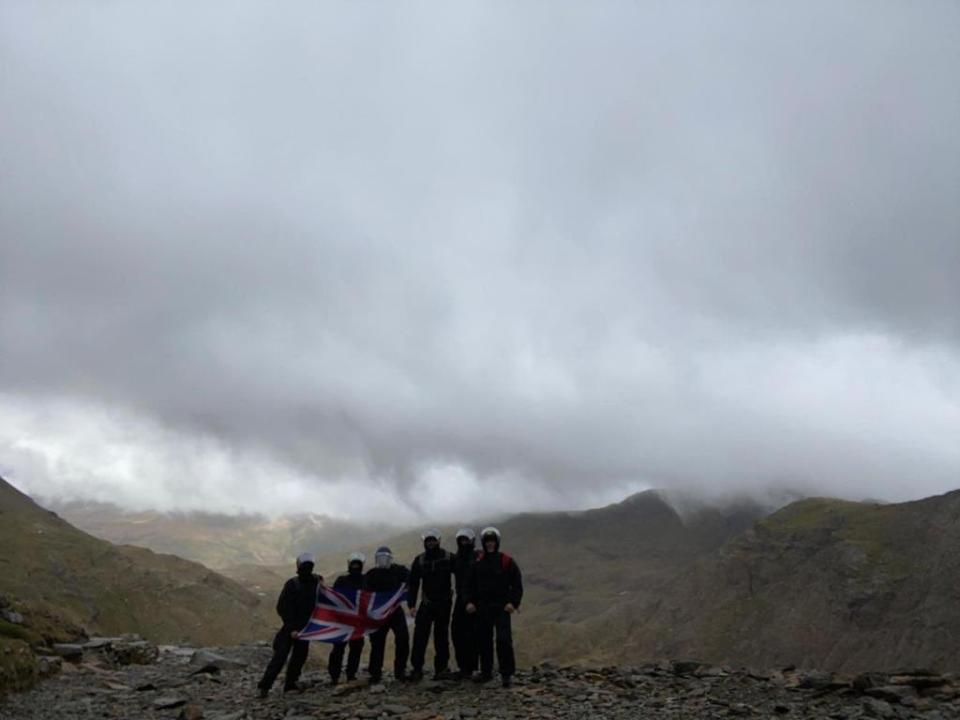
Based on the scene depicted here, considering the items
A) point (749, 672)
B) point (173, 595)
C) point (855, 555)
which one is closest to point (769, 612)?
point (855, 555)

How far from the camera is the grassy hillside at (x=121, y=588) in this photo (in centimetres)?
9400

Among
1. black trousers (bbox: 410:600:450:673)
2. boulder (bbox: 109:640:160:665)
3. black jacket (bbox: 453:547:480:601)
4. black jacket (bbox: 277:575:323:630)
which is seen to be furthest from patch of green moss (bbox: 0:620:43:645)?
black jacket (bbox: 453:547:480:601)

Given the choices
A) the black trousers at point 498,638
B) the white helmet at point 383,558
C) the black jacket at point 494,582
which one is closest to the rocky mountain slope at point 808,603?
the white helmet at point 383,558

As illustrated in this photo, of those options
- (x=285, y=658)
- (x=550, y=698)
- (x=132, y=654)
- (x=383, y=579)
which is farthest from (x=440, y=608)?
(x=132, y=654)

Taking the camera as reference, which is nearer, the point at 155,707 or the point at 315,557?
the point at 155,707

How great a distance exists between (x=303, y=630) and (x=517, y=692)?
5578 mm

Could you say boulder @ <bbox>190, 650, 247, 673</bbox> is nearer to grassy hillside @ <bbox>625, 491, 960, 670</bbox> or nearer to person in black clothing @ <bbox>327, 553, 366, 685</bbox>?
person in black clothing @ <bbox>327, 553, 366, 685</bbox>

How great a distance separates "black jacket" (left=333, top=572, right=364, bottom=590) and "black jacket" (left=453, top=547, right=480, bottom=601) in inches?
108

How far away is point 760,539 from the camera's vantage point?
6526 inches

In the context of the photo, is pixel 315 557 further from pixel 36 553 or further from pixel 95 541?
pixel 95 541

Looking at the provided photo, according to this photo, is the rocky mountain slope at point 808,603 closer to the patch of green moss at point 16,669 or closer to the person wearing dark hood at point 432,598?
the patch of green moss at point 16,669

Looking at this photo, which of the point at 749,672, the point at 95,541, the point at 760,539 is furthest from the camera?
the point at 760,539

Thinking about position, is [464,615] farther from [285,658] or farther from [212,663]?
[212,663]

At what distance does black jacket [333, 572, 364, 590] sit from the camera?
1956 cm
